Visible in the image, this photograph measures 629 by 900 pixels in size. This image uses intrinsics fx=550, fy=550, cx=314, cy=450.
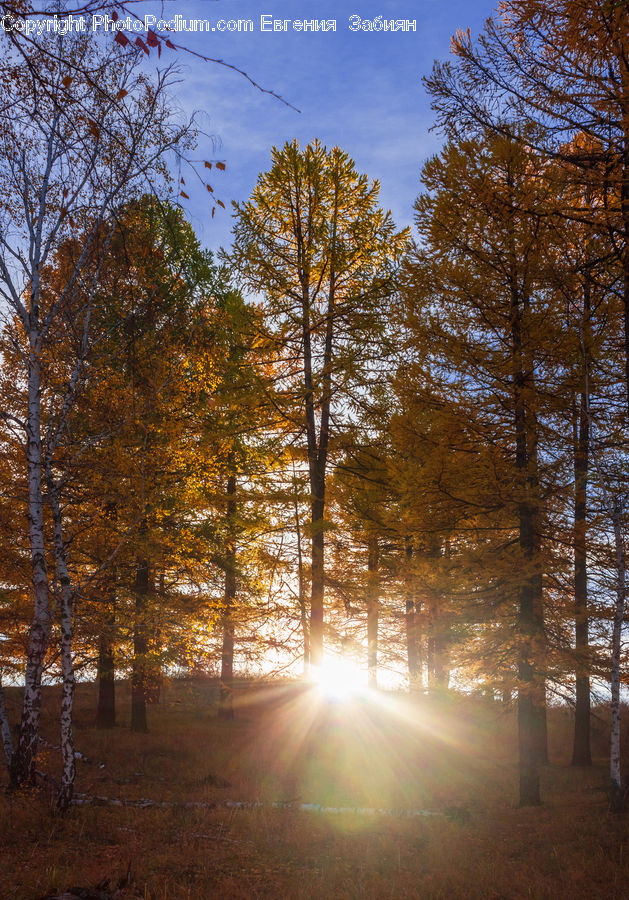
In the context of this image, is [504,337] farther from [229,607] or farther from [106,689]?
[106,689]

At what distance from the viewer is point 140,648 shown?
45.2ft

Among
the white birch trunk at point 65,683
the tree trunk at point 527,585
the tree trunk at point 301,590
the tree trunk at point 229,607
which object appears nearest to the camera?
the white birch trunk at point 65,683

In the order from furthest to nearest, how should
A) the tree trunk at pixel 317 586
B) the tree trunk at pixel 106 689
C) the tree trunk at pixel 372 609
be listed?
1. the tree trunk at pixel 372 609
2. the tree trunk at pixel 106 689
3. the tree trunk at pixel 317 586

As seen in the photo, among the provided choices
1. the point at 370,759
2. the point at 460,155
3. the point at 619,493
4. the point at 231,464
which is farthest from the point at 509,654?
the point at 460,155

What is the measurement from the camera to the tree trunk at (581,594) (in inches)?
433

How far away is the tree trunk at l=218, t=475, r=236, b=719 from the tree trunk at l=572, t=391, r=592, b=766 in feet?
26.9

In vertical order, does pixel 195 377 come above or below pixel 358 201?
below

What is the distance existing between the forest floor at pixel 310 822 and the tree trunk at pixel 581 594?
74cm

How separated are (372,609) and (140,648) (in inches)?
340

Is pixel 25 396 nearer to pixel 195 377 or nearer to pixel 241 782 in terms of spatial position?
pixel 195 377

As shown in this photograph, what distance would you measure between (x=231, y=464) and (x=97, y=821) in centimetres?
932

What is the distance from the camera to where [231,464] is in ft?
50.8

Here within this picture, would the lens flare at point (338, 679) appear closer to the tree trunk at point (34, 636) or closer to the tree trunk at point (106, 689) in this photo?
the tree trunk at point (106, 689)

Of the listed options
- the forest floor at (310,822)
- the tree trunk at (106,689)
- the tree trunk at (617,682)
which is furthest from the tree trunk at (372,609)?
the tree trunk at (106,689)
